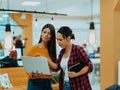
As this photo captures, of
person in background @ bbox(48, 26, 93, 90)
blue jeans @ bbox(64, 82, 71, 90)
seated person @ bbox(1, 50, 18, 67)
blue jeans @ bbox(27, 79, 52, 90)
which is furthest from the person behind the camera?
seated person @ bbox(1, 50, 18, 67)

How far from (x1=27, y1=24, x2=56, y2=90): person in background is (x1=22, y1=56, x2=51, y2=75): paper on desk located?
9 centimetres

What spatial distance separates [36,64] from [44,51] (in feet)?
0.81

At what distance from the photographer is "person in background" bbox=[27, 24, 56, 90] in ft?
8.97

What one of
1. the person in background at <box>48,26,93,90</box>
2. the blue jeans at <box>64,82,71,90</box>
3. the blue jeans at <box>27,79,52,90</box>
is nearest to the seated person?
the blue jeans at <box>27,79,52,90</box>

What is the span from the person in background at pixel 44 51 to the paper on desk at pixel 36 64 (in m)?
0.09

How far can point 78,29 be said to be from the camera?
1529 cm

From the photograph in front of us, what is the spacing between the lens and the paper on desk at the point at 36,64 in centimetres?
254

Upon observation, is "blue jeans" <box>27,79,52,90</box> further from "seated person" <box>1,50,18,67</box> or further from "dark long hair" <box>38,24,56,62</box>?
"seated person" <box>1,50,18,67</box>

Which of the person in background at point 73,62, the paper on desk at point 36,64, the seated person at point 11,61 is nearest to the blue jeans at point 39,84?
the paper on desk at point 36,64

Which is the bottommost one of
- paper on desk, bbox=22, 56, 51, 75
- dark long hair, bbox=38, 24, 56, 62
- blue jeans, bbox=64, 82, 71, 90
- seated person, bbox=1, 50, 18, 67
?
seated person, bbox=1, 50, 18, 67

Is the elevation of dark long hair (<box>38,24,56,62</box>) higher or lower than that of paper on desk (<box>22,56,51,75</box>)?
higher

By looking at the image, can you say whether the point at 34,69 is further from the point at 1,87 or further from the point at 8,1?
the point at 8,1

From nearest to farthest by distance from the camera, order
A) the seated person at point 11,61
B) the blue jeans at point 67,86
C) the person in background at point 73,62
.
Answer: the person in background at point 73,62
the blue jeans at point 67,86
the seated person at point 11,61

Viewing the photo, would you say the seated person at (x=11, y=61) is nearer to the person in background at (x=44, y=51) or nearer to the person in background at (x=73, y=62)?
the person in background at (x=44, y=51)
